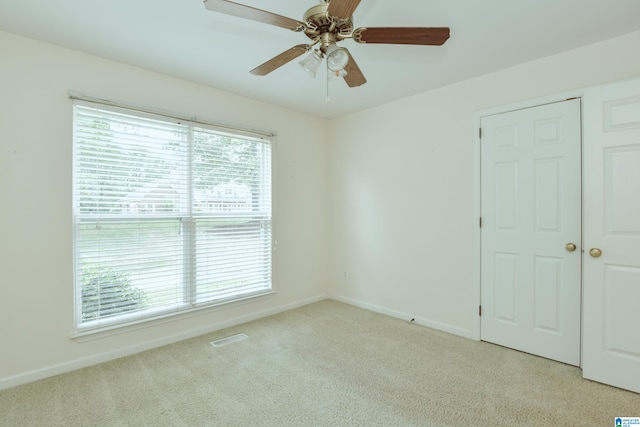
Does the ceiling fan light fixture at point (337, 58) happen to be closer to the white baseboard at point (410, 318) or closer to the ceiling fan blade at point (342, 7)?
the ceiling fan blade at point (342, 7)

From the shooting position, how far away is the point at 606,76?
91.7 inches

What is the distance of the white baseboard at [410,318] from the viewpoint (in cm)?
308

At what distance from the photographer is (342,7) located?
138cm

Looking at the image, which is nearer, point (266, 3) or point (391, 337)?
point (266, 3)

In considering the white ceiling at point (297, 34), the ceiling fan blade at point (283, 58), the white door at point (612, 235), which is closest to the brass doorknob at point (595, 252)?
the white door at point (612, 235)

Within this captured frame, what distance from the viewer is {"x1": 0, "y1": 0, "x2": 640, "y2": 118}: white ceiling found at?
194 cm

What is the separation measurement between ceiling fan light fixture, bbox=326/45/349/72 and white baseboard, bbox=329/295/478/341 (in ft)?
9.19

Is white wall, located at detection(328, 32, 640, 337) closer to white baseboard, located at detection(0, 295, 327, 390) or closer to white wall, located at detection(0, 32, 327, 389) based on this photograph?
white baseboard, located at detection(0, 295, 327, 390)

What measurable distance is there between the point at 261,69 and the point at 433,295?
281 cm

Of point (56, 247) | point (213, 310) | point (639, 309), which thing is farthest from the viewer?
point (213, 310)

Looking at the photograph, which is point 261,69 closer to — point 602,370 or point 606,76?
point 606,76

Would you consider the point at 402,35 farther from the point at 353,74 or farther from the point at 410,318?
the point at 410,318

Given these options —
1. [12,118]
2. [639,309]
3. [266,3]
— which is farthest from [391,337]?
[12,118]

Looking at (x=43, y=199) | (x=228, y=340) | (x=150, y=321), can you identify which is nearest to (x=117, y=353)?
(x=150, y=321)
